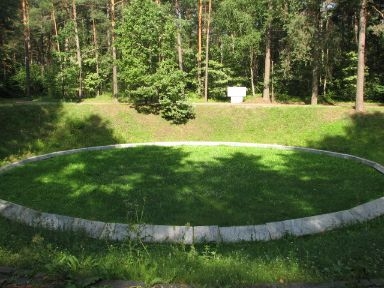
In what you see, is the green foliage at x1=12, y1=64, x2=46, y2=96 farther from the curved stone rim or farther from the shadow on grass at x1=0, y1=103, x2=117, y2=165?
the curved stone rim

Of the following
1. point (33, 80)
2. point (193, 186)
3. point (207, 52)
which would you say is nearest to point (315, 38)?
point (207, 52)

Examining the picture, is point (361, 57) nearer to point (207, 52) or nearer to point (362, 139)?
point (362, 139)

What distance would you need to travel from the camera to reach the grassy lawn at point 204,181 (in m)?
5.49

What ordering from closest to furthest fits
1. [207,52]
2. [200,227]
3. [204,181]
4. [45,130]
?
[200,227] < [204,181] < [45,130] < [207,52]

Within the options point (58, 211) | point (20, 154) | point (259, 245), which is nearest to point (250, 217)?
point (259, 245)

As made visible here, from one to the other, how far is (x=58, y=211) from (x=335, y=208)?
801 cm

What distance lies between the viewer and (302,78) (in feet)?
132

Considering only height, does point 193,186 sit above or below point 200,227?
below

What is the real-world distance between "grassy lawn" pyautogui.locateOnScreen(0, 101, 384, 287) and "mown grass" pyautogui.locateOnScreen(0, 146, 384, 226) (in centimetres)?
8

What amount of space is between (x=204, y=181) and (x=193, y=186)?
791 mm

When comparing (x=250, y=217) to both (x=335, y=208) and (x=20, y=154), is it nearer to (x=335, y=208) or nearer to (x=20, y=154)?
(x=335, y=208)

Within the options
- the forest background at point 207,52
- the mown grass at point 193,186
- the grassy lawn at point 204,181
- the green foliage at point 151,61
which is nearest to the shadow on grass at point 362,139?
the grassy lawn at point 204,181

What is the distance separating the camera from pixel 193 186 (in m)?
14.2

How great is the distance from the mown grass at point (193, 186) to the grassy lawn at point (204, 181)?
0.08 meters
